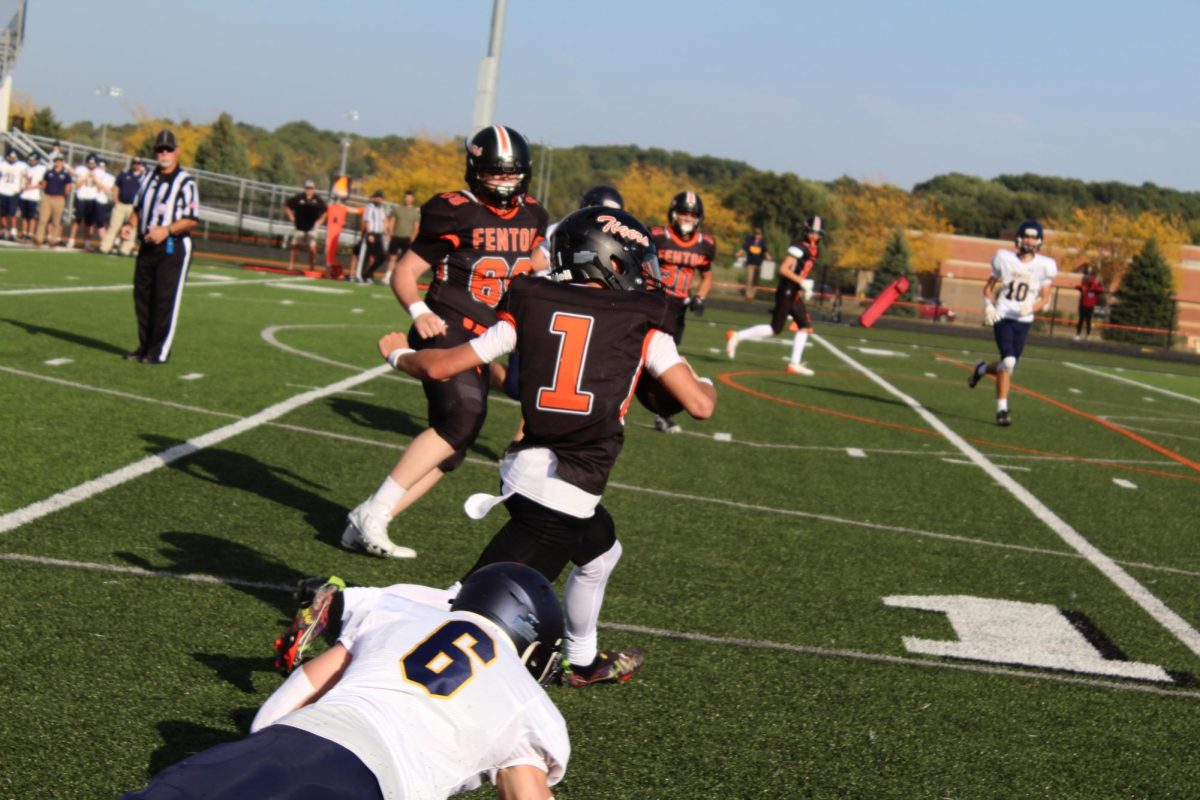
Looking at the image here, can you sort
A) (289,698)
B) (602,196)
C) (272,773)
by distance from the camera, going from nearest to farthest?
(272,773), (289,698), (602,196)

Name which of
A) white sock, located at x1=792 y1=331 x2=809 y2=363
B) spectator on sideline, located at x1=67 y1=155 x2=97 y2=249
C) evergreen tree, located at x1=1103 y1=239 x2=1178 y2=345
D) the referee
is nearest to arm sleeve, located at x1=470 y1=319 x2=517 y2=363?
the referee

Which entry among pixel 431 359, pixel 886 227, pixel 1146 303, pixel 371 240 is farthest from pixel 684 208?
pixel 886 227

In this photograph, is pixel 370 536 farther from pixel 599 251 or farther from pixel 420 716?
pixel 420 716

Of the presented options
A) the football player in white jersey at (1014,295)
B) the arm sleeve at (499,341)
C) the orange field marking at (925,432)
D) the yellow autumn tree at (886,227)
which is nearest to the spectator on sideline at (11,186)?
the orange field marking at (925,432)

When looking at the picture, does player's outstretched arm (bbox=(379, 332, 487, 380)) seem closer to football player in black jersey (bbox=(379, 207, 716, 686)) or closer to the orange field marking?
football player in black jersey (bbox=(379, 207, 716, 686))

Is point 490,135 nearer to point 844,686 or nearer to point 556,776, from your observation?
point 844,686

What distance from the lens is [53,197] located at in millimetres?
28047

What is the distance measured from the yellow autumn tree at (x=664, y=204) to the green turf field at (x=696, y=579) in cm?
8652

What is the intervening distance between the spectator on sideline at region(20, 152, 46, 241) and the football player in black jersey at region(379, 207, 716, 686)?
26738mm

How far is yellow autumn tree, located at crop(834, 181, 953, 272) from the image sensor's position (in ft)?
315

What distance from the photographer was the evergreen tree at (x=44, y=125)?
9247 cm

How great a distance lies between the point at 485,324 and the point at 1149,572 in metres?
4.07

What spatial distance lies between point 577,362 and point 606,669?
120 centimetres

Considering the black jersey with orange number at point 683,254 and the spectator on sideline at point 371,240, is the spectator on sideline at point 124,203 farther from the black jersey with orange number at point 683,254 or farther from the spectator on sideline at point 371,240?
the black jersey with orange number at point 683,254
